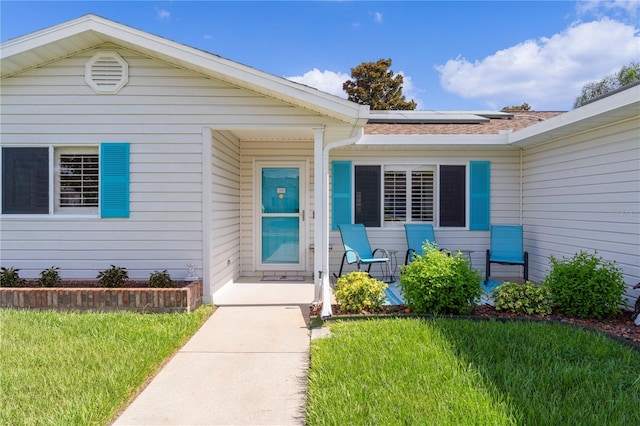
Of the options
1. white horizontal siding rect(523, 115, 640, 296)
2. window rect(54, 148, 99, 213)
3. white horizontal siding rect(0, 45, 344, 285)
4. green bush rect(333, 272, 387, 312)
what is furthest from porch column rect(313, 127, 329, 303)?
white horizontal siding rect(523, 115, 640, 296)

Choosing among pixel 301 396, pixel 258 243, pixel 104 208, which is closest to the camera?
pixel 301 396

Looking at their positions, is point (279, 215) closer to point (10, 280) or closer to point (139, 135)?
point (139, 135)

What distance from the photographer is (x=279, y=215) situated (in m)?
7.00

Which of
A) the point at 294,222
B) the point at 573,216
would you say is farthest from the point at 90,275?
the point at 573,216

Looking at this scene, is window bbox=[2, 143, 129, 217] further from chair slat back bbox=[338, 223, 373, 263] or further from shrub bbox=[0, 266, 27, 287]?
chair slat back bbox=[338, 223, 373, 263]

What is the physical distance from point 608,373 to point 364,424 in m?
1.97

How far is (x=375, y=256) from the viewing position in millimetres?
7086

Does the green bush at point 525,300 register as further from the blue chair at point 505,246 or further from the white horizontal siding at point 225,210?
the white horizontal siding at point 225,210

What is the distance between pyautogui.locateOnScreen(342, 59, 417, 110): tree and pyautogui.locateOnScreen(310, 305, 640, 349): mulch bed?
789 inches

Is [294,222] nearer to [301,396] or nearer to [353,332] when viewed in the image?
[353,332]

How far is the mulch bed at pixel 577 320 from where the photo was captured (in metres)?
3.75

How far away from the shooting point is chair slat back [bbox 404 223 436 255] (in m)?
6.88

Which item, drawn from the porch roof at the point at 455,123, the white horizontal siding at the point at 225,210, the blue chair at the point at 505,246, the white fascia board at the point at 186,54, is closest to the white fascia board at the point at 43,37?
the white fascia board at the point at 186,54

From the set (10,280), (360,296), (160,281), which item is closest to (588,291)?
(360,296)
